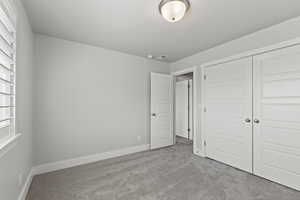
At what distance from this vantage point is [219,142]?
298 cm

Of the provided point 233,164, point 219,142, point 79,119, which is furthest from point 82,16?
point 233,164

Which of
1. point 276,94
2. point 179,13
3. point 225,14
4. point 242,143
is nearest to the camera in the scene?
point 179,13

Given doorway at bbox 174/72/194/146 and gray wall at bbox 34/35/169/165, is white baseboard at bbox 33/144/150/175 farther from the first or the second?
doorway at bbox 174/72/194/146

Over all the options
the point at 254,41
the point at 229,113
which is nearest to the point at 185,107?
the point at 229,113

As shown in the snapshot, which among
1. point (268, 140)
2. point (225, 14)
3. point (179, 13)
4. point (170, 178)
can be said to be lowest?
point (170, 178)

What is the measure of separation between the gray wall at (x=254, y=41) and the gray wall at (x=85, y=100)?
1.54 m

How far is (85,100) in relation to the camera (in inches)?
114

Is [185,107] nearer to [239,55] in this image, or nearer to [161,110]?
[161,110]

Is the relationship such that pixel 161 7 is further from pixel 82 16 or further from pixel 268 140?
pixel 268 140

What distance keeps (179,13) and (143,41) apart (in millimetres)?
1237

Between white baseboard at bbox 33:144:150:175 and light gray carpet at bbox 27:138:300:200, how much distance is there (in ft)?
0.43

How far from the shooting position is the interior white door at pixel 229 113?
2541 mm

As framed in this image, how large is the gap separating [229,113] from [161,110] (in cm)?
172

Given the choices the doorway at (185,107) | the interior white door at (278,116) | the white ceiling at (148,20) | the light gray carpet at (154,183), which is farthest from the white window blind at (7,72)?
the doorway at (185,107)
